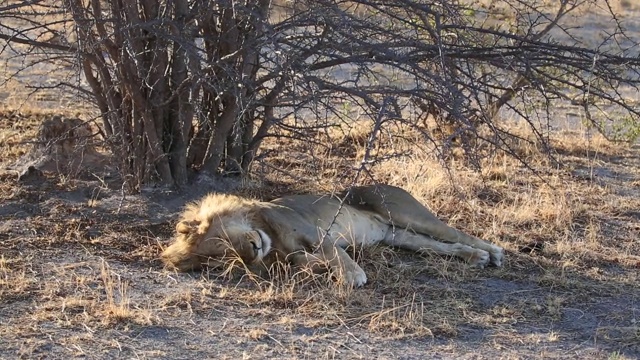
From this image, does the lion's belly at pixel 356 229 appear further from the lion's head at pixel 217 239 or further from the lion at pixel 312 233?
the lion's head at pixel 217 239

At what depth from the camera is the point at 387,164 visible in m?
8.96

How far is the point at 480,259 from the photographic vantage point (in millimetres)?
6500

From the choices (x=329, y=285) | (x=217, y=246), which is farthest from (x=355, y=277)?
(x=217, y=246)

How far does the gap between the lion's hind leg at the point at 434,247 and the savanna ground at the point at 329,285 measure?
0.11 metres

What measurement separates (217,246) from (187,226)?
0.29 meters

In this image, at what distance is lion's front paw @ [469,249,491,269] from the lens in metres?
6.50

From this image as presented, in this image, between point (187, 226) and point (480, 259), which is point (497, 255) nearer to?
point (480, 259)

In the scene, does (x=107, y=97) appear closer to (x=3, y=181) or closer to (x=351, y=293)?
(x=3, y=181)

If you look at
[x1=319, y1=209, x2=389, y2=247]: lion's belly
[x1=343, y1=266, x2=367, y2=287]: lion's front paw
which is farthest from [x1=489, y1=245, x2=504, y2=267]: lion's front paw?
[x1=343, y1=266, x2=367, y2=287]: lion's front paw

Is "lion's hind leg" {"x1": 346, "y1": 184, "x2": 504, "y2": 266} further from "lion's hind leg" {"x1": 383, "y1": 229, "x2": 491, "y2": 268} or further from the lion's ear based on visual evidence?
the lion's ear

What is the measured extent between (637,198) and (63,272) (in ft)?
17.0

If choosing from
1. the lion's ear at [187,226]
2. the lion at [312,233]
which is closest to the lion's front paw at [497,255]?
the lion at [312,233]

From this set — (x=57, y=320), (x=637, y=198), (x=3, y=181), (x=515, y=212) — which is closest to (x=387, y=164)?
(x=515, y=212)

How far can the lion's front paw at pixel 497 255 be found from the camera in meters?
6.52
